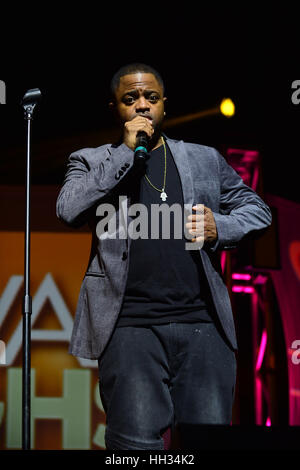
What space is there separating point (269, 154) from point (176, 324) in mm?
3487

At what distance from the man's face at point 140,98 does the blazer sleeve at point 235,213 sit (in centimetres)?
25

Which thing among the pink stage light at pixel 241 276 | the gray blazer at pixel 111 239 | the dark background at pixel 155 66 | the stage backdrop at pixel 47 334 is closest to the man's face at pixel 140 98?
the gray blazer at pixel 111 239

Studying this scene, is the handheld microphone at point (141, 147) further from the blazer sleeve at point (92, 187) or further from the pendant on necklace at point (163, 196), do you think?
the pendant on necklace at point (163, 196)

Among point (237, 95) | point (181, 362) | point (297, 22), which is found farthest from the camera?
point (237, 95)

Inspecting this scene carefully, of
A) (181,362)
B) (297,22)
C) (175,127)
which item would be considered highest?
(297,22)

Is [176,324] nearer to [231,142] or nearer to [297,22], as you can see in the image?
[297,22]

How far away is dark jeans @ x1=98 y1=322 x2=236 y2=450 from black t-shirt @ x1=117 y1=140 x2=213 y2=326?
0.03m

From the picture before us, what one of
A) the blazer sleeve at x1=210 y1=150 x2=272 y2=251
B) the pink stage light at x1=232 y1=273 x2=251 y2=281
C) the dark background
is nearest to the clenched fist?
the blazer sleeve at x1=210 y1=150 x2=272 y2=251

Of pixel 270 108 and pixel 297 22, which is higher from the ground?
pixel 297 22

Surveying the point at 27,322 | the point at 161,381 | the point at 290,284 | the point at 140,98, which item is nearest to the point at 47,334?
the point at 290,284

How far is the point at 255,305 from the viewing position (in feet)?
16.7

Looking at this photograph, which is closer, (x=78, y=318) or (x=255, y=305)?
(x=78, y=318)

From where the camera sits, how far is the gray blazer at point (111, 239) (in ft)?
6.26

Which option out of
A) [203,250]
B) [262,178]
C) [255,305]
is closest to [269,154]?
[262,178]
